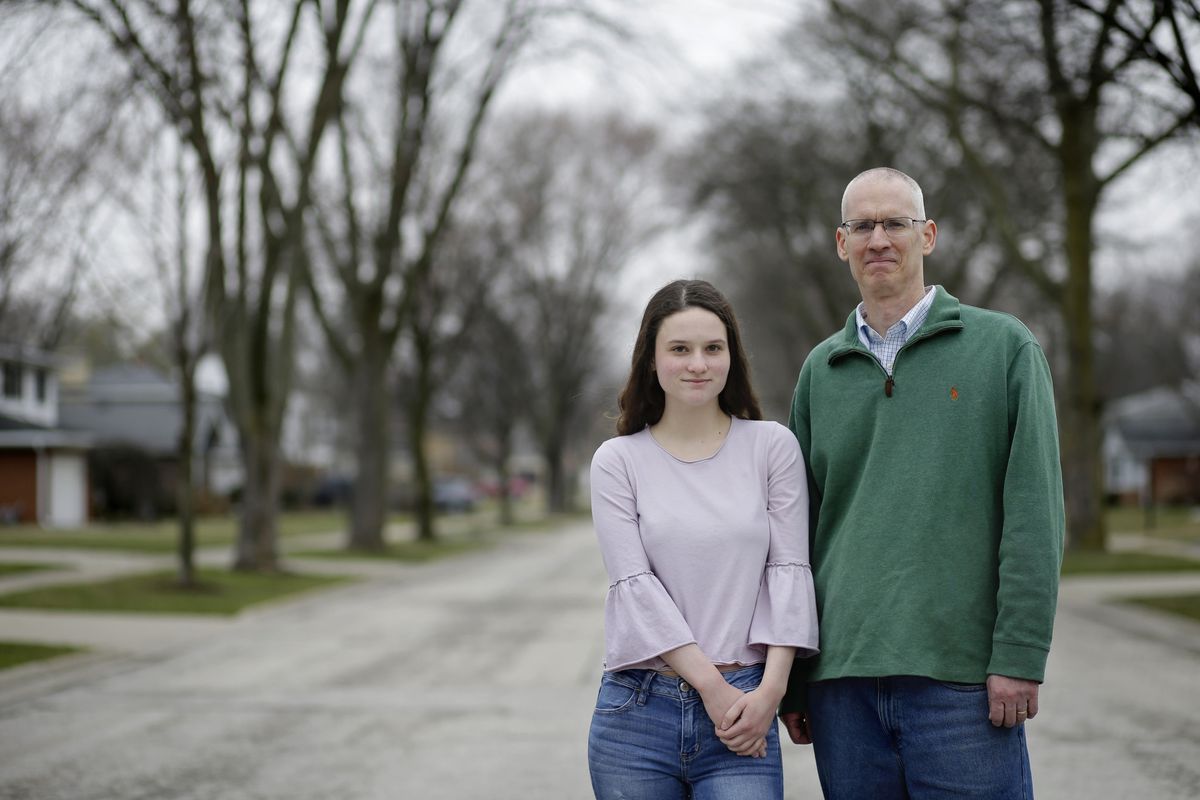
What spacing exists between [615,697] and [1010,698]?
3.03 ft

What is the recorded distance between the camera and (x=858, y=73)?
91.4ft

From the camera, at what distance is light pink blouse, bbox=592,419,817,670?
314cm

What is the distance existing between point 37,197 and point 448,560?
12972 millimetres

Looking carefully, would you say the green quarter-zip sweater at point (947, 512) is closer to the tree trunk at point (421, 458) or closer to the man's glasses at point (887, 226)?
the man's glasses at point (887, 226)

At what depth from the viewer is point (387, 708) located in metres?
9.20

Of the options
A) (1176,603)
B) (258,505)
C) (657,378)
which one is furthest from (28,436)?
(657,378)

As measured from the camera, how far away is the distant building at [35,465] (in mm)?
40375

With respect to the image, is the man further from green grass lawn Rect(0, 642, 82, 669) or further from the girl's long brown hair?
green grass lawn Rect(0, 642, 82, 669)

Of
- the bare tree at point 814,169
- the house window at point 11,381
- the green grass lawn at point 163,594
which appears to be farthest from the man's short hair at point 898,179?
the house window at point 11,381

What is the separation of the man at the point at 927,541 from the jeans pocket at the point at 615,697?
46 centimetres

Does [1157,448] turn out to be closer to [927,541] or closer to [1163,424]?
[1163,424]

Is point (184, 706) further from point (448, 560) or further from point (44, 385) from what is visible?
point (44, 385)

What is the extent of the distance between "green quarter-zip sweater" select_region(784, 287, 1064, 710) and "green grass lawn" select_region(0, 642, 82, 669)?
925 cm

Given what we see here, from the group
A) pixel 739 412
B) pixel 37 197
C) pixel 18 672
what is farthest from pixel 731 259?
pixel 739 412
